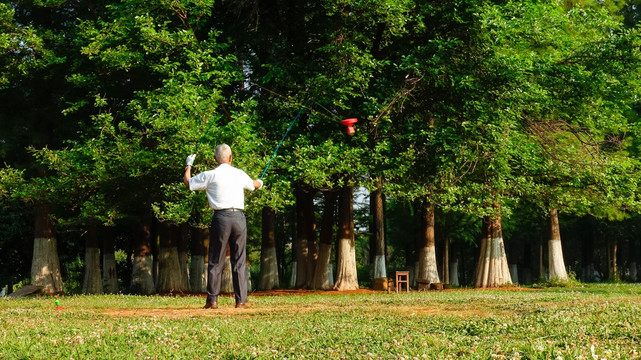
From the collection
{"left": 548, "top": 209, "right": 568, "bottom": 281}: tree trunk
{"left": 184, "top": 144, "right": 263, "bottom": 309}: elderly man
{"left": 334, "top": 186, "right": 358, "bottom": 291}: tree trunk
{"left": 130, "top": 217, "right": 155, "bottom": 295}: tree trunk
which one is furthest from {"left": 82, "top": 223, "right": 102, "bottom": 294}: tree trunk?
{"left": 184, "top": 144, "right": 263, "bottom": 309}: elderly man

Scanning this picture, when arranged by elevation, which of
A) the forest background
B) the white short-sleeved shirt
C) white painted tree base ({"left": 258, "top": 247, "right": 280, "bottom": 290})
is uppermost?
the forest background

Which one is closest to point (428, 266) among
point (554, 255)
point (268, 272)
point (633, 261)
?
point (554, 255)

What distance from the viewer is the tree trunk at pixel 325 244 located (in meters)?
27.6

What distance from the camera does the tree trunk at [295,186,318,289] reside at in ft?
99.6

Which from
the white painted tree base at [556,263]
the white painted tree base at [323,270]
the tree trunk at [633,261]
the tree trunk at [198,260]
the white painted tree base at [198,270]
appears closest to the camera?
the white painted tree base at [323,270]

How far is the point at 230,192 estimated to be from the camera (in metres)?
12.1

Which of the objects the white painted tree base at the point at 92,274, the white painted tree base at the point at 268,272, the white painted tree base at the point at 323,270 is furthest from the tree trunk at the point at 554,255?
the white painted tree base at the point at 92,274

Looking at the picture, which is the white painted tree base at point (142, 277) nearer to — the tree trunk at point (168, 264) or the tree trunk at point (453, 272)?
the tree trunk at point (168, 264)

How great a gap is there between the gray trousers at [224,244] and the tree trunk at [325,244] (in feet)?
49.9

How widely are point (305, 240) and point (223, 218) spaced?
20.9 meters

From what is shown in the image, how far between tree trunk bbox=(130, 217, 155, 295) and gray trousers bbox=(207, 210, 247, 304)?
21.6 meters

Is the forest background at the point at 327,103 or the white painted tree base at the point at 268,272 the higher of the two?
the forest background at the point at 327,103

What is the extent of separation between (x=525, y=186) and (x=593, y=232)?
33.4m

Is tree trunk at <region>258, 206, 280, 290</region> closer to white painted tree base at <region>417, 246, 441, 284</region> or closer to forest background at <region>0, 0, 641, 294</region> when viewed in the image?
forest background at <region>0, 0, 641, 294</region>
